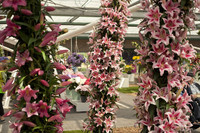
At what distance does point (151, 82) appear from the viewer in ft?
5.74

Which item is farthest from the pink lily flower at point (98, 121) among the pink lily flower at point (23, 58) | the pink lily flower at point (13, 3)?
the pink lily flower at point (13, 3)

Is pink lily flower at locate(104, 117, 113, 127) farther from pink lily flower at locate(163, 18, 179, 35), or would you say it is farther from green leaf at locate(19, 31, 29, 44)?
green leaf at locate(19, 31, 29, 44)

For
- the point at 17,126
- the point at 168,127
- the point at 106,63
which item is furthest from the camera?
the point at 106,63

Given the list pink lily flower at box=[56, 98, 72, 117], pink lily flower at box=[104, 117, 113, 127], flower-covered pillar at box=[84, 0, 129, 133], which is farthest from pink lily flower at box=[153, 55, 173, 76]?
pink lily flower at box=[104, 117, 113, 127]

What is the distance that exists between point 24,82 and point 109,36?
2.18m

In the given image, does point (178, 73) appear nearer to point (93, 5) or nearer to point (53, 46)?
point (53, 46)

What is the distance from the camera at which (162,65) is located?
1.70 metres

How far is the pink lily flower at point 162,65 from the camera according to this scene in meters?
1.67

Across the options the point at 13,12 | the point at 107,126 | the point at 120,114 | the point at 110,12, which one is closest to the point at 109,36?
the point at 110,12

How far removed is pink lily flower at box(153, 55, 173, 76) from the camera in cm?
167

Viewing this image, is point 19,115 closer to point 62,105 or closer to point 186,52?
point 62,105

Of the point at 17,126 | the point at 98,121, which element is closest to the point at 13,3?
the point at 17,126

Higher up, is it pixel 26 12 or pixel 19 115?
pixel 26 12

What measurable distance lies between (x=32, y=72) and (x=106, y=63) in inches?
79.3
